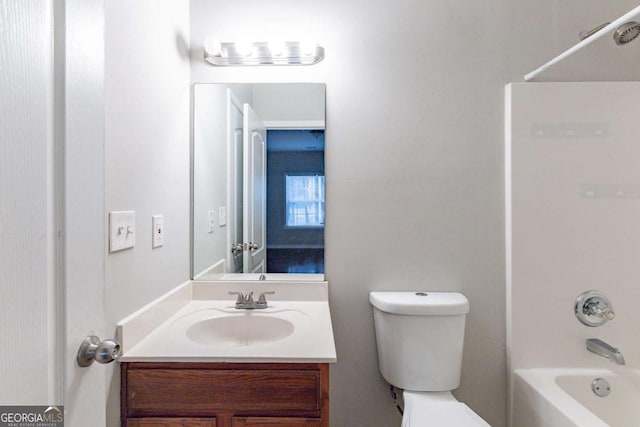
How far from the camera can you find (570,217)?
160cm

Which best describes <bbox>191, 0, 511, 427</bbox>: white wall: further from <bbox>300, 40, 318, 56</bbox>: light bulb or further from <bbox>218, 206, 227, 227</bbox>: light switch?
<bbox>218, 206, 227, 227</bbox>: light switch

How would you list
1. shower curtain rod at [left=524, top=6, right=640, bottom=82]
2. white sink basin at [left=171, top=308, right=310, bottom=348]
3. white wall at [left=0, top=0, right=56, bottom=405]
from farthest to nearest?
white sink basin at [left=171, top=308, right=310, bottom=348], shower curtain rod at [left=524, top=6, right=640, bottom=82], white wall at [left=0, top=0, right=56, bottom=405]

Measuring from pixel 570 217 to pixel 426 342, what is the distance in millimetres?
851

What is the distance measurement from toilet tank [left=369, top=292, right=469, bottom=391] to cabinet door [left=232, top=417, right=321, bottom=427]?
557mm

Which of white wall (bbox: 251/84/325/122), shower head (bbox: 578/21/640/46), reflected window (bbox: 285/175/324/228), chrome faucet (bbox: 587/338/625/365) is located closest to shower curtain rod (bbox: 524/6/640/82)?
shower head (bbox: 578/21/640/46)

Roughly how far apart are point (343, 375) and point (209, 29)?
1.70 m

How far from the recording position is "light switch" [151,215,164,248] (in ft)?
4.17

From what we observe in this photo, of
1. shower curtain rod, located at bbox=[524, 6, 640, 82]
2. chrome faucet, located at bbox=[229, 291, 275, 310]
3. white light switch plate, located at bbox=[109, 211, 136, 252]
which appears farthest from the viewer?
chrome faucet, located at bbox=[229, 291, 275, 310]

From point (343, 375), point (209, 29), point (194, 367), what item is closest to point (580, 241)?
point (343, 375)

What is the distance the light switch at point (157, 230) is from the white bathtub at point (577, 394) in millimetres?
1559

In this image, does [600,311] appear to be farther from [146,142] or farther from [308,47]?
[146,142]

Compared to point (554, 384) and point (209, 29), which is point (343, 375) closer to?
point (554, 384)

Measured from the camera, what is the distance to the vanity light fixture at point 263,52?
157cm

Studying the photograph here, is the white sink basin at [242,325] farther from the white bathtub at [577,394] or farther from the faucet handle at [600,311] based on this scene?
the faucet handle at [600,311]
